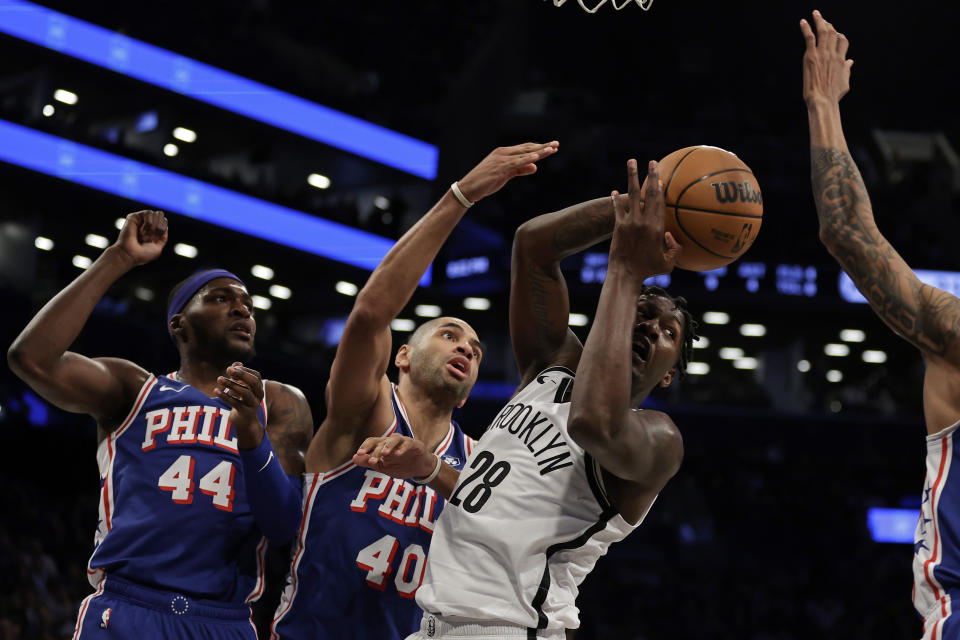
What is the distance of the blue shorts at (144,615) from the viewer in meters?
3.76

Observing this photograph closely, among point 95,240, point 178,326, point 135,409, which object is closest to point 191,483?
point 135,409

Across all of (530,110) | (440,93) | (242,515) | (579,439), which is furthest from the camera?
(530,110)

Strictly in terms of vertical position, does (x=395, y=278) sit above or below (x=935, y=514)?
above

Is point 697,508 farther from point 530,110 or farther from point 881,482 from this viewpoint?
point 530,110

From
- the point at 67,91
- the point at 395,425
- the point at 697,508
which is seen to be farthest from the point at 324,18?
the point at 395,425

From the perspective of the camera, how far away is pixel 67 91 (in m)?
17.3

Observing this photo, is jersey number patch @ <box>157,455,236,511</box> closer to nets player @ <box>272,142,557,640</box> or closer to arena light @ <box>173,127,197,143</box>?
nets player @ <box>272,142,557,640</box>

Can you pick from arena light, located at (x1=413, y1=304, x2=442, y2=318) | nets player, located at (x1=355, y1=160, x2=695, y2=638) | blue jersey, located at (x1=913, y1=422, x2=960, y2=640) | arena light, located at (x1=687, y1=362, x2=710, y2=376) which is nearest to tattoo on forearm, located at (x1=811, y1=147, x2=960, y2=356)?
blue jersey, located at (x1=913, y1=422, x2=960, y2=640)

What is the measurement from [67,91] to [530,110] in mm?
10115

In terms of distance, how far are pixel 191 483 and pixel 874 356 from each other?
2021 centimetres

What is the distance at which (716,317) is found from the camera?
1970 centimetres

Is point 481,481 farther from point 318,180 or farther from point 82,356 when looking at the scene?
point 318,180

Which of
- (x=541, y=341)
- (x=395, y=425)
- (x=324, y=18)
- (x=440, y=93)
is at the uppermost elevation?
(x=324, y=18)

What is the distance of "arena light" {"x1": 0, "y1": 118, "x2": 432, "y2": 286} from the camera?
15.9m
